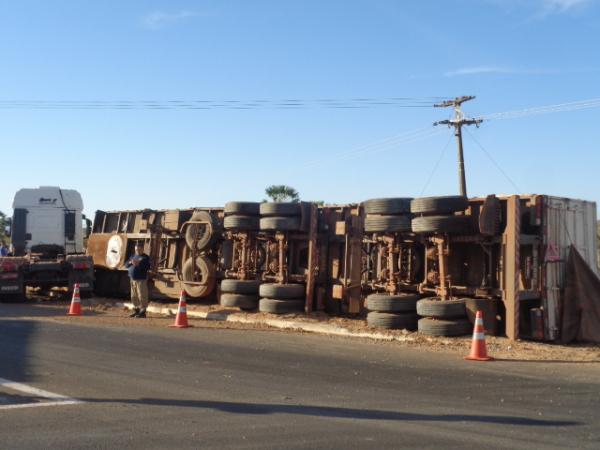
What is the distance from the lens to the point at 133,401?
296 inches

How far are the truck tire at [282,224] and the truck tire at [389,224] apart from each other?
2424mm

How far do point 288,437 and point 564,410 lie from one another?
314cm

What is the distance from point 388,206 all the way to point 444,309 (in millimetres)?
2488

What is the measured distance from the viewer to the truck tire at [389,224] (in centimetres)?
1399

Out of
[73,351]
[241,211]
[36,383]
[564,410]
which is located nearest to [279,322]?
[241,211]

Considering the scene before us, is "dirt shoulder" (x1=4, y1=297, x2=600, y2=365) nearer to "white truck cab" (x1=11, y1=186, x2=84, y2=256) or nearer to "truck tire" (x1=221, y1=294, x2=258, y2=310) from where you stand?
"truck tire" (x1=221, y1=294, x2=258, y2=310)

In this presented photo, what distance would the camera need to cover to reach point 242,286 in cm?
1680

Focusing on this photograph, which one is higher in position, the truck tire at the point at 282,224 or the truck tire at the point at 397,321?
the truck tire at the point at 282,224

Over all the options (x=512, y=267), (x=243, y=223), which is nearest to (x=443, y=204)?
(x=512, y=267)

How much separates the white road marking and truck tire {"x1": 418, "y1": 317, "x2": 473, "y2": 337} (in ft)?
23.6

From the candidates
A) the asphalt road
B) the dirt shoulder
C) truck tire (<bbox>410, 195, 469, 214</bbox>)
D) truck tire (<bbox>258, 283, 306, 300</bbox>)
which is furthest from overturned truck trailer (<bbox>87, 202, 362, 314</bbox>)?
the asphalt road

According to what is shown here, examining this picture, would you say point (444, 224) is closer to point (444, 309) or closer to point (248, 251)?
point (444, 309)

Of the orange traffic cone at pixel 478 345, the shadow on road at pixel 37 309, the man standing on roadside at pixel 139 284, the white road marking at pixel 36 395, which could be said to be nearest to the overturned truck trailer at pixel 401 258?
the man standing on roadside at pixel 139 284

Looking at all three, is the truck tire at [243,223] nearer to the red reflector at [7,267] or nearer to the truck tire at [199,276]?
the truck tire at [199,276]
